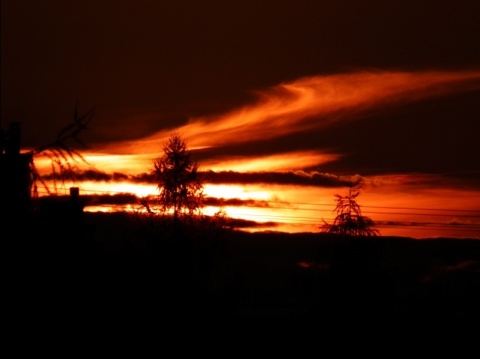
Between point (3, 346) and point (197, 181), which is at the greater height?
point (197, 181)

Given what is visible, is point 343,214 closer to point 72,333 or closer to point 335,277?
point 335,277

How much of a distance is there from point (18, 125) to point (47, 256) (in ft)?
10.7

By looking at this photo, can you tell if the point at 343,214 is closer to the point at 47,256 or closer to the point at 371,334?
the point at 371,334

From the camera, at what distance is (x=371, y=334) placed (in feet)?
64.1

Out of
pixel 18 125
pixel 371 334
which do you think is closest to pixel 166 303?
pixel 371 334

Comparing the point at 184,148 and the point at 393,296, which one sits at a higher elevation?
the point at 184,148

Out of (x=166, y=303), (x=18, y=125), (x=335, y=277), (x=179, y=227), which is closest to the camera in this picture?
(x=18, y=125)

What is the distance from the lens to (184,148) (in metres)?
35.3

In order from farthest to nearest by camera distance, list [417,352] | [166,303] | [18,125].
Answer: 1. [417,352]
2. [166,303]
3. [18,125]

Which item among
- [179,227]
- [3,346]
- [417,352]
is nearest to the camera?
[3,346]

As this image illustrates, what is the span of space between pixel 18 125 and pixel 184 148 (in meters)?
25.2

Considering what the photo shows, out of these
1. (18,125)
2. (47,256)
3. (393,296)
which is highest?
(18,125)

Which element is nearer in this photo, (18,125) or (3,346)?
(18,125)

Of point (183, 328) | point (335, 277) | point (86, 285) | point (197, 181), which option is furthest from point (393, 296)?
point (86, 285)
